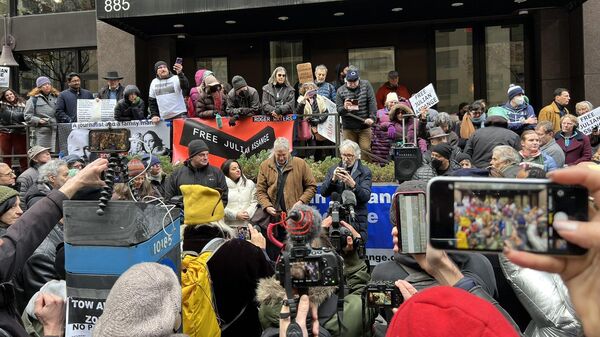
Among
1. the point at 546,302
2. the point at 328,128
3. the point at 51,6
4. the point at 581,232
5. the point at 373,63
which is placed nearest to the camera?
the point at 581,232

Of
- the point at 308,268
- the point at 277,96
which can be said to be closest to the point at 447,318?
the point at 308,268

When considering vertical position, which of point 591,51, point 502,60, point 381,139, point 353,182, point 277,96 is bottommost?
point 353,182

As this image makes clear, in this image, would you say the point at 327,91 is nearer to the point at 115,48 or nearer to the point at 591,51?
the point at 591,51

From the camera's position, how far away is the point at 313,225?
144 inches

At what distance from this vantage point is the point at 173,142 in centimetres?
1050

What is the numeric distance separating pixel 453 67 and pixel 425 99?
6754 mm

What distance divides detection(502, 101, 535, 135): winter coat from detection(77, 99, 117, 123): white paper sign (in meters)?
7.43

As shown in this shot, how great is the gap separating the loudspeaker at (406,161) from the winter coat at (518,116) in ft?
11.3

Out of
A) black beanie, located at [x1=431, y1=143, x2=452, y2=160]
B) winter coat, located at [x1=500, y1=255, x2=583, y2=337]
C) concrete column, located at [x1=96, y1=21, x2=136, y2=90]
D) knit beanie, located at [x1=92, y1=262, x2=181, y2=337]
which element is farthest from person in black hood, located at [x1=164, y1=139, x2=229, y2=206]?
concrete column, located at [x1=96, y1=21, x2=136, y2=90]

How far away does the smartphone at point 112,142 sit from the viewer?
9.93 feet

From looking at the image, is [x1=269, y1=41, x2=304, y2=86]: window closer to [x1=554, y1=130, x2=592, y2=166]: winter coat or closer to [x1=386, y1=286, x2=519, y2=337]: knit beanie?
[x1=554, y1=130, x2=592, y2=166]: winter coat

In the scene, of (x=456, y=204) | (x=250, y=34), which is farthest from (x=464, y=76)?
(x=456, y=204)

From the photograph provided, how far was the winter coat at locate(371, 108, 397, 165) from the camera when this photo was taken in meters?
9.59

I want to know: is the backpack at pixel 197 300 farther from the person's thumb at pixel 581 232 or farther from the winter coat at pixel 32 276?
the person's thumb at pixel 581 232
